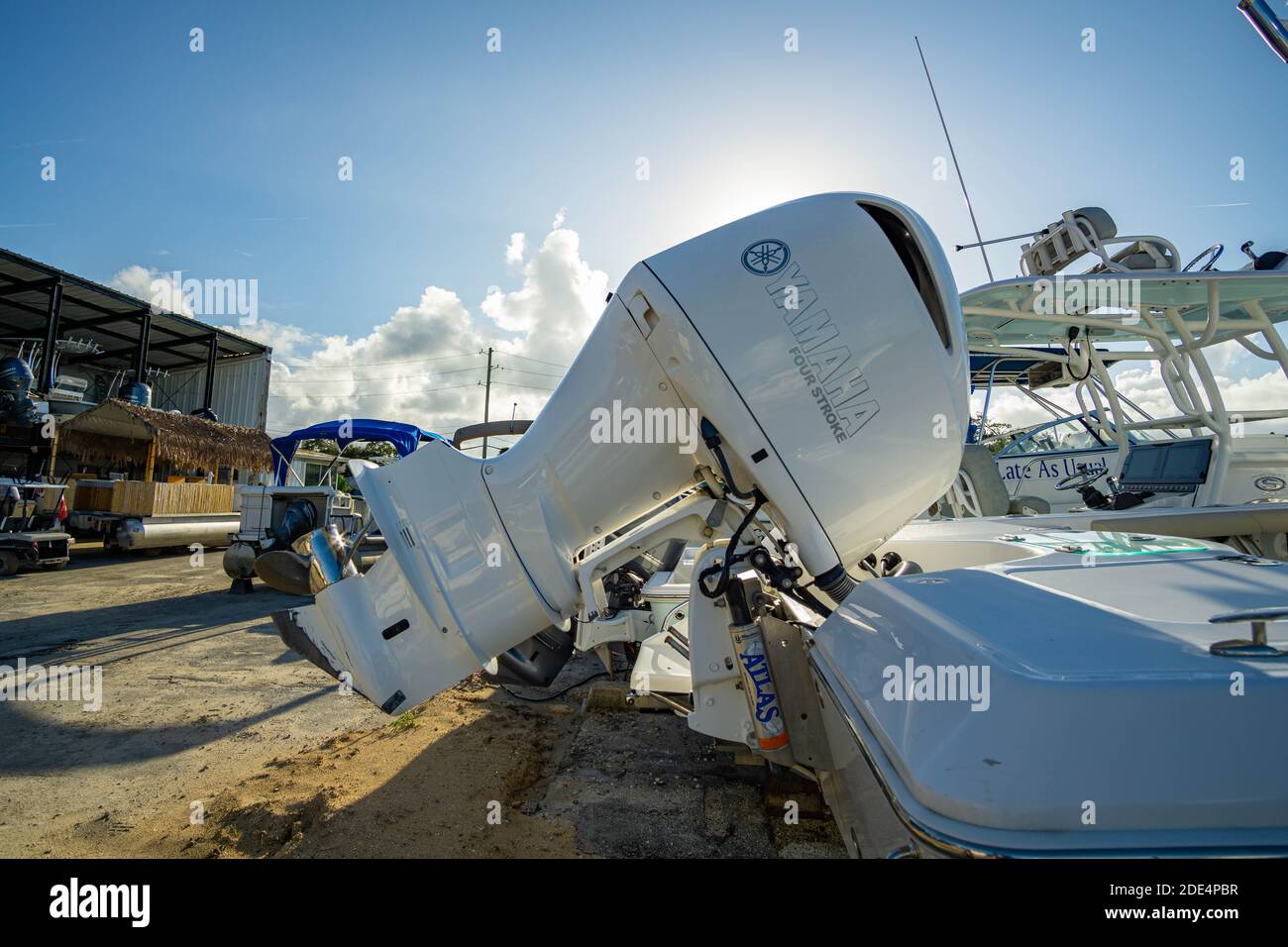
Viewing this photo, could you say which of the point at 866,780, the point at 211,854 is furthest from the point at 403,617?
the point at 866,780

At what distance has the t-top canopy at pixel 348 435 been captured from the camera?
8961 millimetres

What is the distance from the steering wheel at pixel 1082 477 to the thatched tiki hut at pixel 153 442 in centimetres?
1855

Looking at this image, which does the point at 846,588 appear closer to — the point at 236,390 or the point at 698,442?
the point at 698,442

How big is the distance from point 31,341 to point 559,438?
2687 centimetres

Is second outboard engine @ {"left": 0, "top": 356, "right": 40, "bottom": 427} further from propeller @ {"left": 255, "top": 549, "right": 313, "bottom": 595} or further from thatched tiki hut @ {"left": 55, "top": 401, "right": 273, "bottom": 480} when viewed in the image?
propeller @ {"left": 255, "top": 549, "right": 313, "bottom": 595}

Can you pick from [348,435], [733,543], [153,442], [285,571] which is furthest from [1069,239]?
[153,442]

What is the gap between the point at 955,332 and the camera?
5.77 feet

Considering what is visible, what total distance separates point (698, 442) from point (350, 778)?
219 cm

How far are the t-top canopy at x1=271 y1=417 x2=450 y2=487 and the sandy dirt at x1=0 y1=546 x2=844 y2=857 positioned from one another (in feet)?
15.7

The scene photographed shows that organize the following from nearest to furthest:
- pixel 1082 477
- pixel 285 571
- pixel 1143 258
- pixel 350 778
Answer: pixel 350 778, pixel 285 571, pixel 1143 258, pixel 1082 477

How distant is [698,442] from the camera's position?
1.87 m

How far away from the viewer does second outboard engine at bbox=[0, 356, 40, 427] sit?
47.5 ft

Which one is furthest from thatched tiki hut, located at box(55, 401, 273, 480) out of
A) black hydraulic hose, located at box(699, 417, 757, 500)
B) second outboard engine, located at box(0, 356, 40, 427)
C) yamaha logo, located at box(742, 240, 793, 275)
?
yamaha logo, located at box(742, 240, 793, 275)
